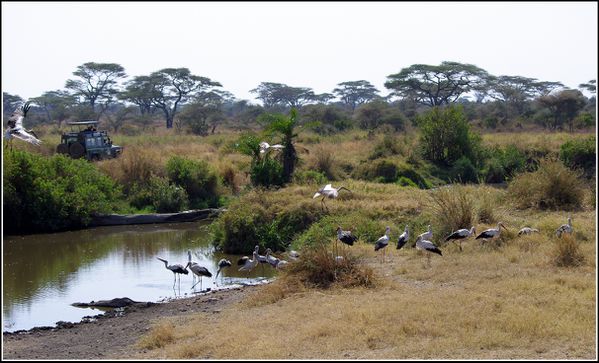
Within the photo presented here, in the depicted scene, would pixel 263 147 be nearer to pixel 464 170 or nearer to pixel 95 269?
pixel 95 269

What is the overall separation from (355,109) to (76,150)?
134 feet

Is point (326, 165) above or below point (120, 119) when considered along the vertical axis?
below

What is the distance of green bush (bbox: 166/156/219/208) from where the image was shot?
2830cm

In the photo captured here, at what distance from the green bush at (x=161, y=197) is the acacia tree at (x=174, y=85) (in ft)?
133

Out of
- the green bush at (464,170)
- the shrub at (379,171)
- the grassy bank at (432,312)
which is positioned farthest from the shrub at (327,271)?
the green bush at (464,170)

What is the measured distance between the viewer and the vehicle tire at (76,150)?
31952 mm

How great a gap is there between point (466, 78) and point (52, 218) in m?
43.7

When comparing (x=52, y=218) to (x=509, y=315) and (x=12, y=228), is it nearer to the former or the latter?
(x=12, y=228)

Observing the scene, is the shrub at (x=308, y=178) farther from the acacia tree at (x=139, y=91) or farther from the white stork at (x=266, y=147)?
the acacia tree at (x=139, y=91)

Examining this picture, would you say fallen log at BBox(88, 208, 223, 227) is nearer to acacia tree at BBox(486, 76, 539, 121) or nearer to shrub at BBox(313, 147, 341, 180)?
shrub at BBox(313, 147, 341, 180)

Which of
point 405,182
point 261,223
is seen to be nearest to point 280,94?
point 405,182

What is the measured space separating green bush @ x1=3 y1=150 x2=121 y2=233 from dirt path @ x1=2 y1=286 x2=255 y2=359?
37.4 ft

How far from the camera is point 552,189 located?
1973 centimetres

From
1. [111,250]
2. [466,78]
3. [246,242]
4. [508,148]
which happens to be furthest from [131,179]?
[466,78]
